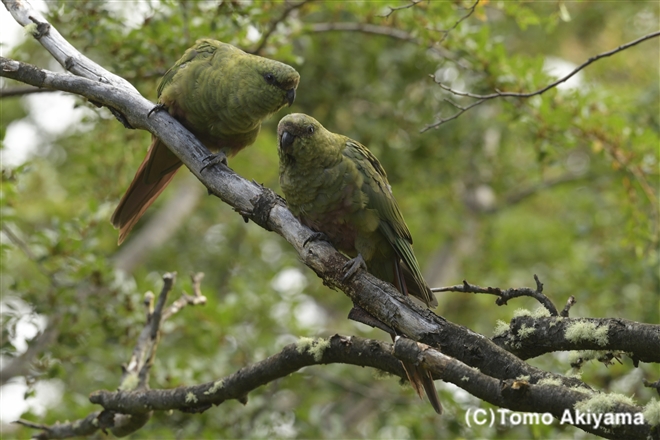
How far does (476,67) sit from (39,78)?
313 centimetres

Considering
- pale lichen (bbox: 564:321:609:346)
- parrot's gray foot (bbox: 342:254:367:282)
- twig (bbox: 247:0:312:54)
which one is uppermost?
twig (bbox: 247:0:312:54)

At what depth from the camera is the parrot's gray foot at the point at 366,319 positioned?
274 centimetres

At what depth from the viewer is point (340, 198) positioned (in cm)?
340

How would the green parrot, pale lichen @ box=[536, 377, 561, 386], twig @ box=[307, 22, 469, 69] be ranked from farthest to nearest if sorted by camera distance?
twig @ box=[307, 22, 469, 69] → the green parrot → pale lichen @ box=[536, 377, 561, 386]

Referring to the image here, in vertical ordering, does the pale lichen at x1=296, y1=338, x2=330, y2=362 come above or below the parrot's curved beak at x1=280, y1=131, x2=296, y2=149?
below

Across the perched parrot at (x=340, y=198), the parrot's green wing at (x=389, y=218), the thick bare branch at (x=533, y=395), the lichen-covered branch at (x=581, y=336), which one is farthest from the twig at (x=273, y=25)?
the thick bare branch at (x=533, y=395)

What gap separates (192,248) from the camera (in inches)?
357

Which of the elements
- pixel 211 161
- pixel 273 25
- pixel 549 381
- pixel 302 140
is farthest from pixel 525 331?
pixel 273 25

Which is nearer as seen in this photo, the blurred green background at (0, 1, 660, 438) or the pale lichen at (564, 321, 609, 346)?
the pale lichen at (564, 321, 609, 346)

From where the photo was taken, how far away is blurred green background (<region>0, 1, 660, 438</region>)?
454 cm

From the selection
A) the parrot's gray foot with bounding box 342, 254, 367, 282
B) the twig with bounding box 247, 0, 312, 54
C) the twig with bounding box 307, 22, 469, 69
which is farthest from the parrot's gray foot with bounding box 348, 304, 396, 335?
the twig with bounding box 307, 22, 469, 69

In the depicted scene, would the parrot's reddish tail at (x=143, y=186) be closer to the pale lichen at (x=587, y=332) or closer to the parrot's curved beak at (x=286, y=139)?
the parrot's curved beak at (x=286, y=139)

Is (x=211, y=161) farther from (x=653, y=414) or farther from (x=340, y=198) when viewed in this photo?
(x=653, y=414)

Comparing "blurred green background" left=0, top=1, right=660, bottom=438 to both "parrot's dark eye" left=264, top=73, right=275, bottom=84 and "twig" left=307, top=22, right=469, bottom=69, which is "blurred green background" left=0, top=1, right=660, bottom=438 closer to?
"twig" left=307, top=22, right=469, bottom=69
